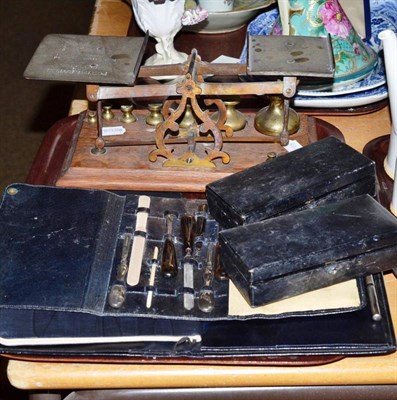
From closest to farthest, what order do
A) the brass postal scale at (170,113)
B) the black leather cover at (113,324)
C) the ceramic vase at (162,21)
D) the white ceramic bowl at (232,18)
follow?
1. the black leather cover at (113,324)
2. the brass postal scale at (170,113)
3. the ceramic vase at (162,21)
4. the white ceramic bowl at (232,18)

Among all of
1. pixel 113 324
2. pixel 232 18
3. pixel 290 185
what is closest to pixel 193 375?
pixel 113 324

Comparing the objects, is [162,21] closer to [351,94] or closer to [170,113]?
[170,113]

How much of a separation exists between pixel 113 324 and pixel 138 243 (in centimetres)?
11

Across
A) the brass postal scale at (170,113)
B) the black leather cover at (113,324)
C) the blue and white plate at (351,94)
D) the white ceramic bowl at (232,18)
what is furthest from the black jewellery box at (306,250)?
the white ceramic bowl at (232,18)

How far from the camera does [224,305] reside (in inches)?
31.4

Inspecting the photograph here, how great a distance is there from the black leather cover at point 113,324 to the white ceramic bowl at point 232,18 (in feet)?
1.77

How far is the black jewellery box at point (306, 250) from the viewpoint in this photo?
0.77 meters

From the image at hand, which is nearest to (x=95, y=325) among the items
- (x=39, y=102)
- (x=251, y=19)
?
(x=251, y=19)

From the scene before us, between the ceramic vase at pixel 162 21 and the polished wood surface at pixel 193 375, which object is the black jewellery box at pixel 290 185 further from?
the ceramic vase at pixel 162 21

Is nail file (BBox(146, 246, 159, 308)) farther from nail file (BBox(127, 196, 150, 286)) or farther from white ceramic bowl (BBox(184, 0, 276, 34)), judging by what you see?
white ceramic bowl (BBox(184, 0, 276, 34))

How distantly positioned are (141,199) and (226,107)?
179 mm

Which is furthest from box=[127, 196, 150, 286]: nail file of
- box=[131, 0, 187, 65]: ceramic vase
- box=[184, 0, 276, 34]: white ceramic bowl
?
box=[184, 0, 276, 34]: white ceramic bowl

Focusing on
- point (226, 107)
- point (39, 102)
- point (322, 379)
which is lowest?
point (39, 102)

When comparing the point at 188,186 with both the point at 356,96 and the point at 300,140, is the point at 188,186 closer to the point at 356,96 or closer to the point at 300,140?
the point at 300,140
